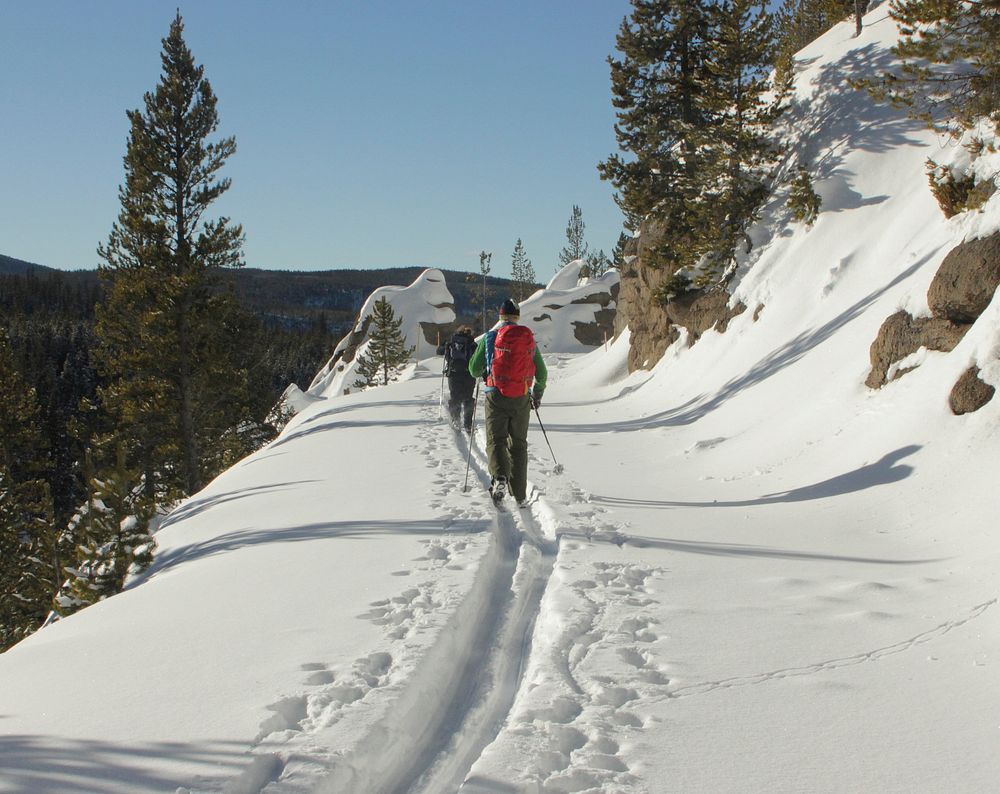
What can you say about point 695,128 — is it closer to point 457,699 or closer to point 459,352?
point 459,352

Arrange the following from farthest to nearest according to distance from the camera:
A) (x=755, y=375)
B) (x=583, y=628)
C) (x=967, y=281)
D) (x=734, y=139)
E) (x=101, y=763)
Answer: (x=734, y=139)
(x=755, y=375)
(x=967, y=281)
(x=583, y=628)
(x=101, y=763)

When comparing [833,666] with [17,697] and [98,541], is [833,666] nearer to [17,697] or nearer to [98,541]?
[17,697]

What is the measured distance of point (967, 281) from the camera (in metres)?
8.53

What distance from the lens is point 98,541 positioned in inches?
466

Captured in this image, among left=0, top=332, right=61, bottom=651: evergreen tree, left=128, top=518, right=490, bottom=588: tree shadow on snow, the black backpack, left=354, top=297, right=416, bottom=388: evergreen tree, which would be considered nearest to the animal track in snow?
left=128, top=518, right=490, bottom=588: tree shadow on snow

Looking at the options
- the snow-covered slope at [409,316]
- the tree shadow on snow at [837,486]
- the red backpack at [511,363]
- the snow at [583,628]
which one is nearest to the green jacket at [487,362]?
the red backpack at [511,363]

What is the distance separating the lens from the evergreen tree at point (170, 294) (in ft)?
64.2

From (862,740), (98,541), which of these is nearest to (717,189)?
(98,541)

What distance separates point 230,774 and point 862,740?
8.60 ft

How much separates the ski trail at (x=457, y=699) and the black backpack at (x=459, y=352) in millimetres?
8482

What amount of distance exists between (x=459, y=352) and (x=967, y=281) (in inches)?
332

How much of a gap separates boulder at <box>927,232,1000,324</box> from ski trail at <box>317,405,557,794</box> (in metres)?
6.42

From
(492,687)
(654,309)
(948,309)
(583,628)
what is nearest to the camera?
(492,687)

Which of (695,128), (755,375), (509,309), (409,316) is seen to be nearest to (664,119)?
(695,128)
